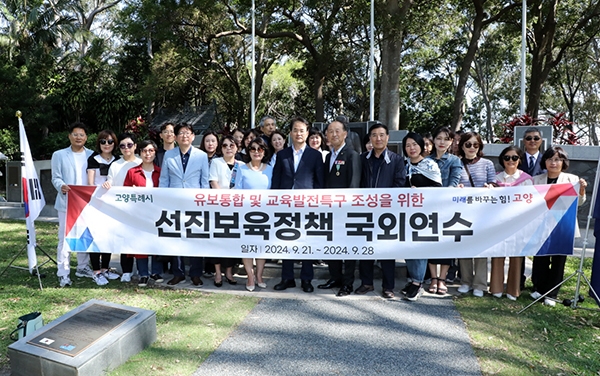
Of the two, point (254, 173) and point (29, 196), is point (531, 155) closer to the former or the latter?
point (254, 173)

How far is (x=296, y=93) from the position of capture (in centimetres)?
2969

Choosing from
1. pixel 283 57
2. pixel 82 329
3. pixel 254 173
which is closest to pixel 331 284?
pixel 254 173

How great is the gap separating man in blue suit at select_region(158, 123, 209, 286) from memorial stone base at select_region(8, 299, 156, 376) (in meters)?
1.70

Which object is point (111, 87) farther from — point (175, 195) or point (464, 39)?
point (175, 195)

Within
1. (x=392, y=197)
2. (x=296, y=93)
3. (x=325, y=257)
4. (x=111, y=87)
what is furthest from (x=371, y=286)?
(x=296, y=93)

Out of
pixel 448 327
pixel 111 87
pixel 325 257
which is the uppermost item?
pixel 111 87

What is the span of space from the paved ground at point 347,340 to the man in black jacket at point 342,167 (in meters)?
0.30

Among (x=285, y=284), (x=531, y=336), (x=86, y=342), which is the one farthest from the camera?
(x=285, y=284)

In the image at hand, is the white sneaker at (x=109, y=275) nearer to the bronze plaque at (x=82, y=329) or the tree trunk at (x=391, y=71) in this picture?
the bronze plaque at (x=82, y=329)

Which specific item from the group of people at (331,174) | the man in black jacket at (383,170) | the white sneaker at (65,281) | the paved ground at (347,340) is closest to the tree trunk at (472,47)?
the group of people at (331,174)

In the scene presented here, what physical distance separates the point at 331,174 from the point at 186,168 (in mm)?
1672

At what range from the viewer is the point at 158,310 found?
4.33 metres

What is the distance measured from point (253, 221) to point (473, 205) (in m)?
2.34

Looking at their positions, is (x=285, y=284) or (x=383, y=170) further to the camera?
(x=285, y=284)
